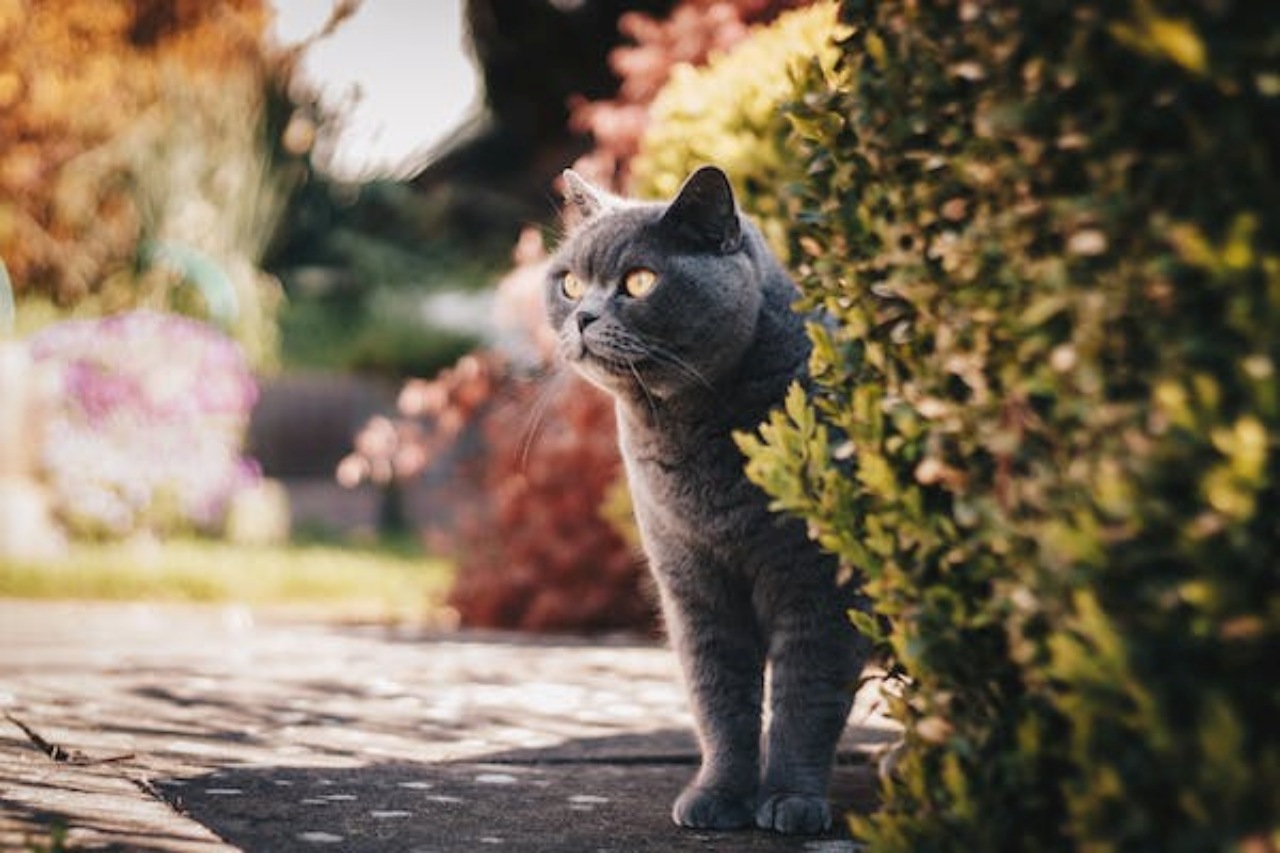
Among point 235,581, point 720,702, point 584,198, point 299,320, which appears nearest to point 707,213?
point 584,198

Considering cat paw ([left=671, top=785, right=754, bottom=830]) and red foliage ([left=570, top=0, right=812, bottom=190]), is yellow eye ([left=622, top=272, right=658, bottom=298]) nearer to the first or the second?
cat paw ([left=671, top=785, right=754, bottom=830])

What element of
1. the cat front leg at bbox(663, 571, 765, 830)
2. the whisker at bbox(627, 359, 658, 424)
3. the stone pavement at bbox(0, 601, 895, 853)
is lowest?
the stone pavement at bbox(0, 601, 895, 853)

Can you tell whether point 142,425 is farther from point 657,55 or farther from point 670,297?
point 670,297

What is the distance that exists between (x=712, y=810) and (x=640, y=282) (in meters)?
1.04

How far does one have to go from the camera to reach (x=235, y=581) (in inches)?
284

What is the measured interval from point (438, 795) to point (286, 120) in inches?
457

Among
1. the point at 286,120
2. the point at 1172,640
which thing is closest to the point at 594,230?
the point at 1172,640

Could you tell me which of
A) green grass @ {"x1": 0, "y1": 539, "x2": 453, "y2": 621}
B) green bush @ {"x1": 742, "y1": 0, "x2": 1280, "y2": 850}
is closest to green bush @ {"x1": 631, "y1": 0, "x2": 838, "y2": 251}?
green bush @ {"x1": 742, "y1": 0, "x2": 1280, "y2": 850}

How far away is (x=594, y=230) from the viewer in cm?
304

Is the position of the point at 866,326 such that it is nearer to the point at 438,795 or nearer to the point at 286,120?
the point at 438,795

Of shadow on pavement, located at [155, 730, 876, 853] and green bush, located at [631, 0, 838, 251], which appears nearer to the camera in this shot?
shadow on pavement, located at [155, 730, 876, 853]

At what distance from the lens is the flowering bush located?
8.04m

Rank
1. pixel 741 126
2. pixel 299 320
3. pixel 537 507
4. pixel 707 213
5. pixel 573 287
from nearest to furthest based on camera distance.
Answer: pixel 707 213 < pixel 573 287 < pixel 741 126 < pixel 537 507 < pixel 299 320

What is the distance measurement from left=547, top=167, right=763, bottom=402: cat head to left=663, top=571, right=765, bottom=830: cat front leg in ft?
1.52
